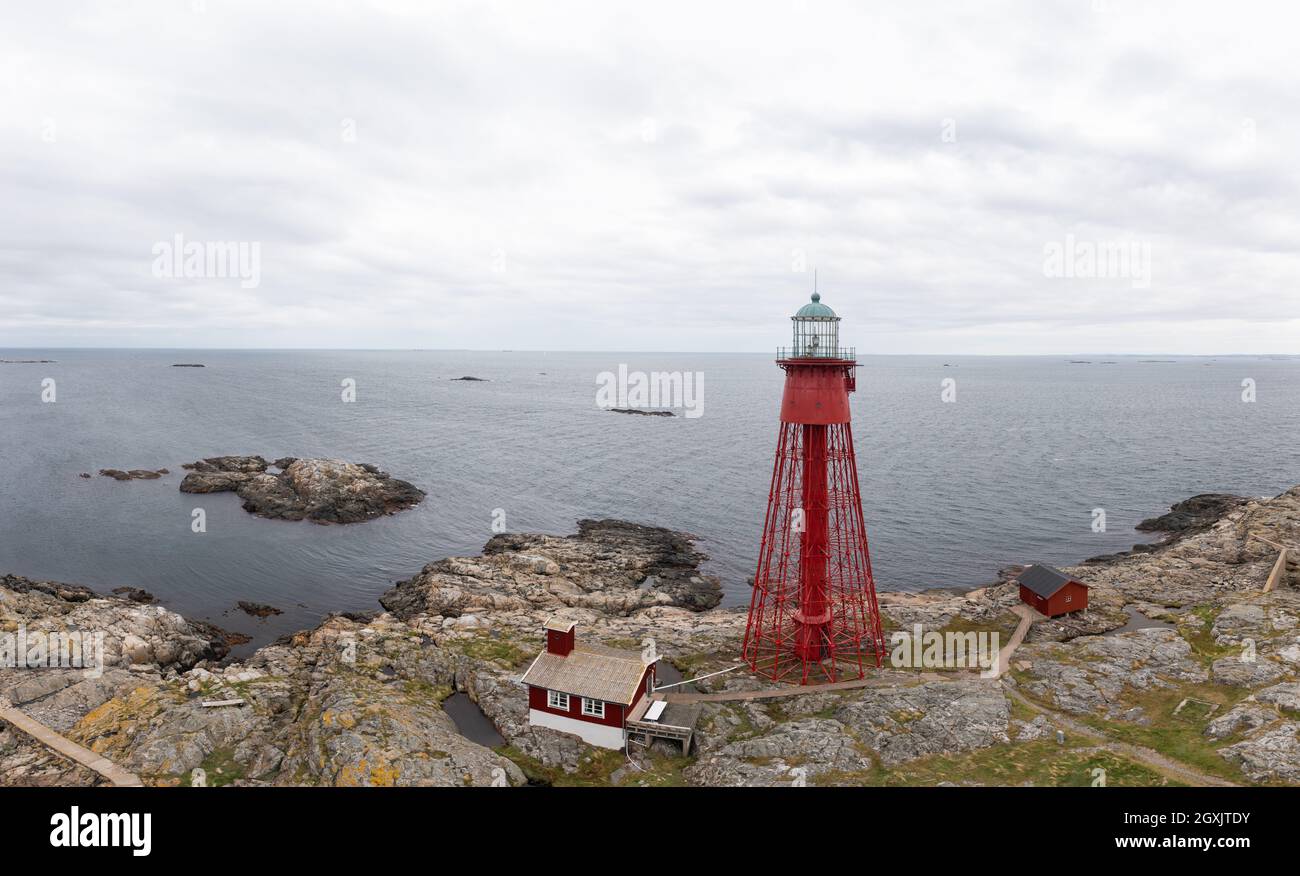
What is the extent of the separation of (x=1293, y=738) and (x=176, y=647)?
5860cm

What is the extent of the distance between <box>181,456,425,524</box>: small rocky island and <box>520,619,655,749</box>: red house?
1961 inches

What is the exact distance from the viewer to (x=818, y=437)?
1436 inches

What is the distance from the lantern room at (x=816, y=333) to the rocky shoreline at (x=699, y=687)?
691 inches

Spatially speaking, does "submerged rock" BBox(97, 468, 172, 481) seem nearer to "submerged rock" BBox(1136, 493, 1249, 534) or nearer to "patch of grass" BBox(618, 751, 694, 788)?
"patch of grass" BBox(618, 751, 694, 788)

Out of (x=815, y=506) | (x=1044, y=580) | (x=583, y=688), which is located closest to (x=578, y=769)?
(x=583, y=688)

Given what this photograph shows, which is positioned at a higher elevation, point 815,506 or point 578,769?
point 815,506

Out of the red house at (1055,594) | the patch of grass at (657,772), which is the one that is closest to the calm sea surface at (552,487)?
the red house at (1055,594)

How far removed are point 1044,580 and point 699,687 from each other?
992 inches

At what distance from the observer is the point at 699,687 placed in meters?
37.4

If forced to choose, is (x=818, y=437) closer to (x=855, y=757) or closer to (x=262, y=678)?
(x=855, y=757)

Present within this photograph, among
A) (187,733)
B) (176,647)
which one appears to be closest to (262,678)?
(187,733)

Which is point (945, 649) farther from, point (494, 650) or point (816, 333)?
point (494, 650)

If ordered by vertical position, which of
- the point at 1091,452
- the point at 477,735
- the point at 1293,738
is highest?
the point at 1091,452

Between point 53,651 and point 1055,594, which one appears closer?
point 53,651
